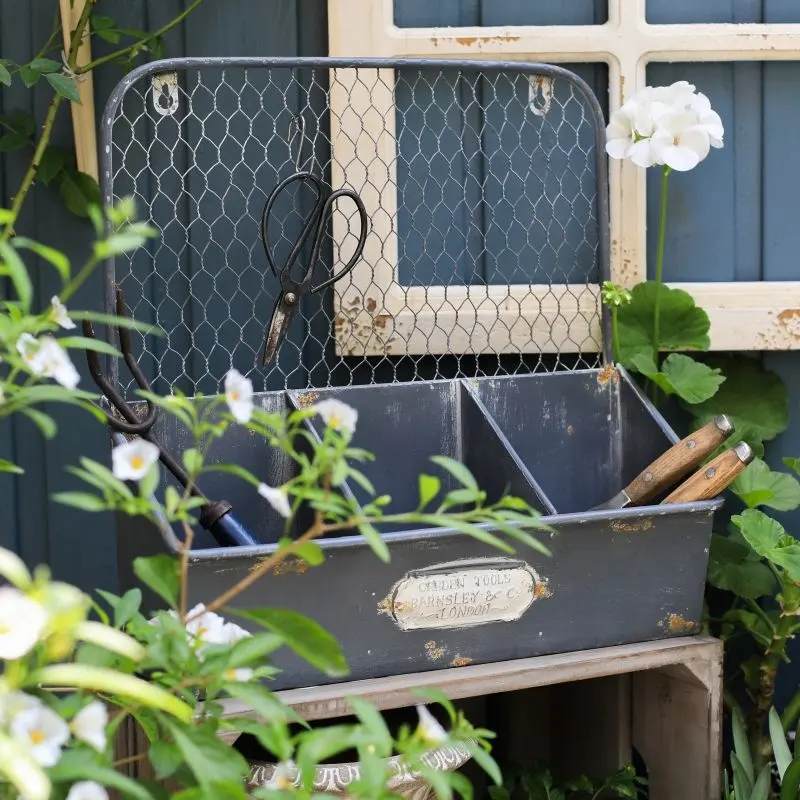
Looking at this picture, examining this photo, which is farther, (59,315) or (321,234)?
(321,234)

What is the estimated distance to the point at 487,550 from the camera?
1549 millimetres

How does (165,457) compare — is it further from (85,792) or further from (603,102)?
(603,102)

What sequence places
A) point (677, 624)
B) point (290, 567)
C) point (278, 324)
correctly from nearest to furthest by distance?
point (290, 567) < point (677, 624) < point (278, 324)

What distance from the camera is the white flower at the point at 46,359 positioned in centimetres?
89

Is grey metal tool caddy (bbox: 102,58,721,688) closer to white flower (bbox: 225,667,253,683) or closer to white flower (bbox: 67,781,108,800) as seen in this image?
white flower (bbox: 225,667,253,683)

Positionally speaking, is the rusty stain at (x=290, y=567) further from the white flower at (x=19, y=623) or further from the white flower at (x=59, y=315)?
the white flower at (x=19, y=623)

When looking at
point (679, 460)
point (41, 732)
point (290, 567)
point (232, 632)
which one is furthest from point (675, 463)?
point (41, 732)

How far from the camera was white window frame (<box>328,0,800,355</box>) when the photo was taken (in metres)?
2.04

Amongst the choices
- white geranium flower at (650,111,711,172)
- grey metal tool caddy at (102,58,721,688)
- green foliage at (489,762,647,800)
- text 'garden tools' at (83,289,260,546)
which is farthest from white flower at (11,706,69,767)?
white geranium flower at (650,111,711,172)

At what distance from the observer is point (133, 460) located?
0.92 m

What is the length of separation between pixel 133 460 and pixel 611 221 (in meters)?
1.38

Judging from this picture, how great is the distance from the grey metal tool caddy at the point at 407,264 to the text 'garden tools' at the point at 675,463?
127 millimetres

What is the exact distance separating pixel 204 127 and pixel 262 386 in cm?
49

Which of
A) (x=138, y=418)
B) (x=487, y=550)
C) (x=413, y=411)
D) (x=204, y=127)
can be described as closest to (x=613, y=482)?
(x=413, y=411)
